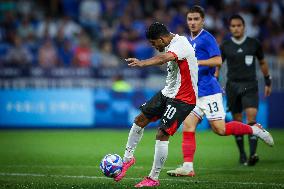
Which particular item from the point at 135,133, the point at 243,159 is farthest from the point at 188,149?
the point at 243,159

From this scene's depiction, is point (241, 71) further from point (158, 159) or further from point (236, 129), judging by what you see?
point (158, 159)

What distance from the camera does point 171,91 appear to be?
9070 millimetres

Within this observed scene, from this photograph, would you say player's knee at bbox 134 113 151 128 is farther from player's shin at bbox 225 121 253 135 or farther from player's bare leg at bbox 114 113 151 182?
player's shin at bbox 225 121 253 135

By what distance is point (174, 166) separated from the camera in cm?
1112

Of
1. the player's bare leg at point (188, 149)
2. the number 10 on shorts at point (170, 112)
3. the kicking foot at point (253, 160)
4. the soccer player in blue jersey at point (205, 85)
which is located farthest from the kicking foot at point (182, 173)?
the kicking foot at point (253, 160)

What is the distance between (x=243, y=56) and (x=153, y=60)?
3.75 metres

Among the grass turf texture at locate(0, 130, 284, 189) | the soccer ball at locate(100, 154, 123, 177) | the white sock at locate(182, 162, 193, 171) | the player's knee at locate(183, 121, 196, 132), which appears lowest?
the grass turf texture at locate(0, 130, 284, 189)

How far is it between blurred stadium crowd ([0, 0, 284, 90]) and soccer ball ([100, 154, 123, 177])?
432 inches

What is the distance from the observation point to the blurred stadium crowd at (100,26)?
2091 centimetres

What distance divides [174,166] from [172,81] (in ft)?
8.05

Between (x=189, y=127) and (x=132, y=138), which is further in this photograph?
(x=189, y=127)

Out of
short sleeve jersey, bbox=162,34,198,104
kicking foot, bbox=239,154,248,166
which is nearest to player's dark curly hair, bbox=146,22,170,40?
short sleeve jersey, bbox=162,34,198,104

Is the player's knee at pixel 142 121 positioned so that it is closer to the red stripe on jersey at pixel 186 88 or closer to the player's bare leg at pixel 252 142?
the red stripe on jersey at pixel 186 88

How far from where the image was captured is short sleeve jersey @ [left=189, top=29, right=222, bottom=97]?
33.6ft
